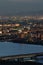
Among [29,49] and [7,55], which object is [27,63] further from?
[29,49]

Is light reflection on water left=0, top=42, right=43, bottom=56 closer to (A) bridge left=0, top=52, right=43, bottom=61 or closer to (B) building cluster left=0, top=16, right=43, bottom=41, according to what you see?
(A) bridge left=0, top=52, right=43, bottom=61

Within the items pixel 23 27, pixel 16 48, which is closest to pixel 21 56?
pixel 16 48

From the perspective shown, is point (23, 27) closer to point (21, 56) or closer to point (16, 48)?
point (16, 48)

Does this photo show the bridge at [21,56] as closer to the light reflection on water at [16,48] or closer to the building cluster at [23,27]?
the light reflection on water at [16,48]

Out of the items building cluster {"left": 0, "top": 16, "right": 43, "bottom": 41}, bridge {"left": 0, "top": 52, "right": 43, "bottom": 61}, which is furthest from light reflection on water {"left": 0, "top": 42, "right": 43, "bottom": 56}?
building cluster {"left": 0, "top": 16, "right": 43, "bottom": 41}

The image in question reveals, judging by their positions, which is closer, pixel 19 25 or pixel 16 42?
pixel 16 42

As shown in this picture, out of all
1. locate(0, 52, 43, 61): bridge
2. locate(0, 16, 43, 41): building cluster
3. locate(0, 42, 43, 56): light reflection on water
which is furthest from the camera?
locate(0, 16, 43, 41): building cluster

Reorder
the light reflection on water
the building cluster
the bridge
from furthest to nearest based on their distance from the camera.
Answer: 1. the building cluster
2. the light reflection on water
3. the bridge

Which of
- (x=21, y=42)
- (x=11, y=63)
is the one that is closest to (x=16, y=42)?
(x=21, y=42)

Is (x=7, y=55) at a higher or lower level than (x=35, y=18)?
lower

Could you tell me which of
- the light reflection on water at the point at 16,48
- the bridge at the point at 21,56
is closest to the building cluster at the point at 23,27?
the light reflection on water at the point at 16,48

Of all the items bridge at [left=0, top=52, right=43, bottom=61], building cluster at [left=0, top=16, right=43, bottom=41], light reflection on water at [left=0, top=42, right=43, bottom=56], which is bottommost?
bridge at [left=0, top=52, right=43, bottom=61]
